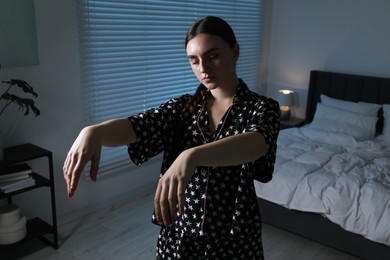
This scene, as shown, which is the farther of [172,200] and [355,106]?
[355,106]

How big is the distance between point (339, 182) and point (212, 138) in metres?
1.84

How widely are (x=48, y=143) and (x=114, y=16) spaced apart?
1.11 meters

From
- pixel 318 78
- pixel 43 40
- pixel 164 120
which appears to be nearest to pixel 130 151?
pixel 164 120

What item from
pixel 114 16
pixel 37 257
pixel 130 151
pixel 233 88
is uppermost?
pixel 114 16

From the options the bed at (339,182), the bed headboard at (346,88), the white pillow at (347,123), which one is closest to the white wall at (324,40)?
the bed headboard at (346,88)

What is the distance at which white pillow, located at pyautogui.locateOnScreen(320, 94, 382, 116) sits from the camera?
12.3 feet

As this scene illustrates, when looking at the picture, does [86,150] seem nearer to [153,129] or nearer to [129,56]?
[153,129]

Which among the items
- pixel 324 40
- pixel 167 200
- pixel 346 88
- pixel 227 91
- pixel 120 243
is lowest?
pixel 120 243

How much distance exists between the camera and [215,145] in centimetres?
71

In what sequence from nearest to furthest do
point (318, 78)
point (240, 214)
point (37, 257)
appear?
point (240, 214) → point (37, 257) → point (318, 78)

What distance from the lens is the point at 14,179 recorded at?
92.3 inches

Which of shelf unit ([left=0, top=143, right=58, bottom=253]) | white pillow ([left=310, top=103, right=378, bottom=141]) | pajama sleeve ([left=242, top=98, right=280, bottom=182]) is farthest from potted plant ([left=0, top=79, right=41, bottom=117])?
white pillow ([left=310, top=103, right=378, bottom=141])

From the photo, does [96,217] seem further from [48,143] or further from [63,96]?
[63,96]

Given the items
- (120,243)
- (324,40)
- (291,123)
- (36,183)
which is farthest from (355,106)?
(36,183)
